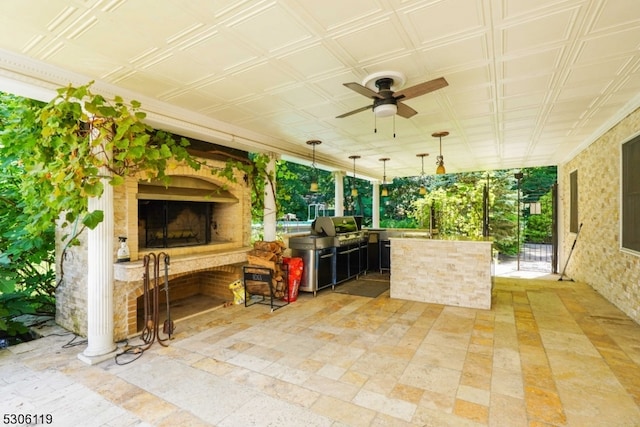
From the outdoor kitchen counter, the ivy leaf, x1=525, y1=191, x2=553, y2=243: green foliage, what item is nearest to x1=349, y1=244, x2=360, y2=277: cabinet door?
the outdoor kitchen counter

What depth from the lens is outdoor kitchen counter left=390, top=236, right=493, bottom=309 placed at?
4.36 metres

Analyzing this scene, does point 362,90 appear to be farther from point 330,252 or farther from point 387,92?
point 330,252

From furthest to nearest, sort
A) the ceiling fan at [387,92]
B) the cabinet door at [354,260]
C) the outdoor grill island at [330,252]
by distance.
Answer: the cabinet door at [354,260], the outdoor grill island at [330,252], the ceiling fan at [387,92]

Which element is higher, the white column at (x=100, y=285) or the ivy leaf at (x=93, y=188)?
the ivy leaf at (x=93, y=188)

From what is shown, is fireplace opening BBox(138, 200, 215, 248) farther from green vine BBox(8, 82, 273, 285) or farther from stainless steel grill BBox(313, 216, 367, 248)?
stainless steel grill BBox(313, 216, 367, 248)

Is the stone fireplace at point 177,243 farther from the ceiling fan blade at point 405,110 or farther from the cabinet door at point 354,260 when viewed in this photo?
the ceiling fan blade at point 405,110

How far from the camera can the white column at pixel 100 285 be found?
9.66 ft

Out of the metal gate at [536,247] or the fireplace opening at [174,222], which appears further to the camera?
the metal gate at [536,247]

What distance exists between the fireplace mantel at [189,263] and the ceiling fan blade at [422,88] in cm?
306

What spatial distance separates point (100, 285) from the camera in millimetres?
2994

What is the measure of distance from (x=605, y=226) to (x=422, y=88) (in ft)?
14.2

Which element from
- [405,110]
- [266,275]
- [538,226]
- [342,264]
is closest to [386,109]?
[405,110]

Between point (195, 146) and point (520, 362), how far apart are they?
180 inches

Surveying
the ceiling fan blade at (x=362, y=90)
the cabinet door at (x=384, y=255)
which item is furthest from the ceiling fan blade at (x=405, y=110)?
the cabinet door at (x=384, y=255)
